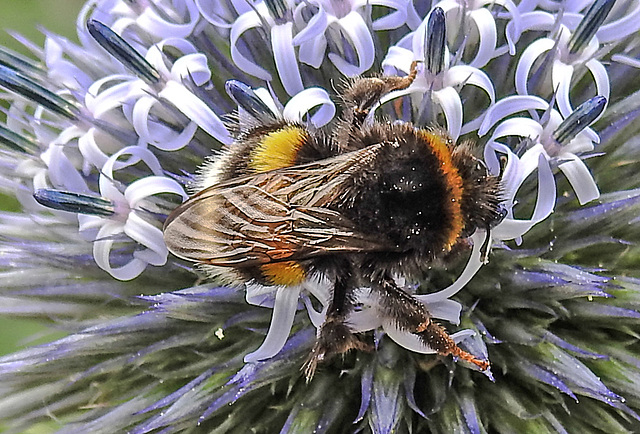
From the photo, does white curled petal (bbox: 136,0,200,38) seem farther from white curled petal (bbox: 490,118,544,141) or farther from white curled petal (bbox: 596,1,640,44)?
white curled petal (bbox: 596,1,640,44)

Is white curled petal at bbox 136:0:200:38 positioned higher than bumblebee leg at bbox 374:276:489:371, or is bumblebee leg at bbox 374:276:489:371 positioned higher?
white curled petal at bbox 136:0:200:38

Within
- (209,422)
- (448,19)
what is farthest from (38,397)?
(448,19)

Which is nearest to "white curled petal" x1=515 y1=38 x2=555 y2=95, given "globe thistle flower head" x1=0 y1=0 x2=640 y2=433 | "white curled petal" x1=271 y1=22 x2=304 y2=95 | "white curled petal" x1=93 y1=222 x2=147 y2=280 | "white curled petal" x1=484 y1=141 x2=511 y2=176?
"globe thistle flower head" x1=0 y1=0 x2=640 y2=433

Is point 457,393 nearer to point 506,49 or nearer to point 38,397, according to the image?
point 506,49

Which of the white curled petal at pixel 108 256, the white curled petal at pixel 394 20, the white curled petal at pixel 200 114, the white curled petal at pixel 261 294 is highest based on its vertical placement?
the white curled petal at pixel 394 20

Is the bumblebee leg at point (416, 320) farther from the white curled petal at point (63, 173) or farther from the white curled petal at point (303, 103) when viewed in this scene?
the white curled petal at point (63, 173)

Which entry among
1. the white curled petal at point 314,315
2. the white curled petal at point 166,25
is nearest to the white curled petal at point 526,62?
the white curled petal at point 314,315
